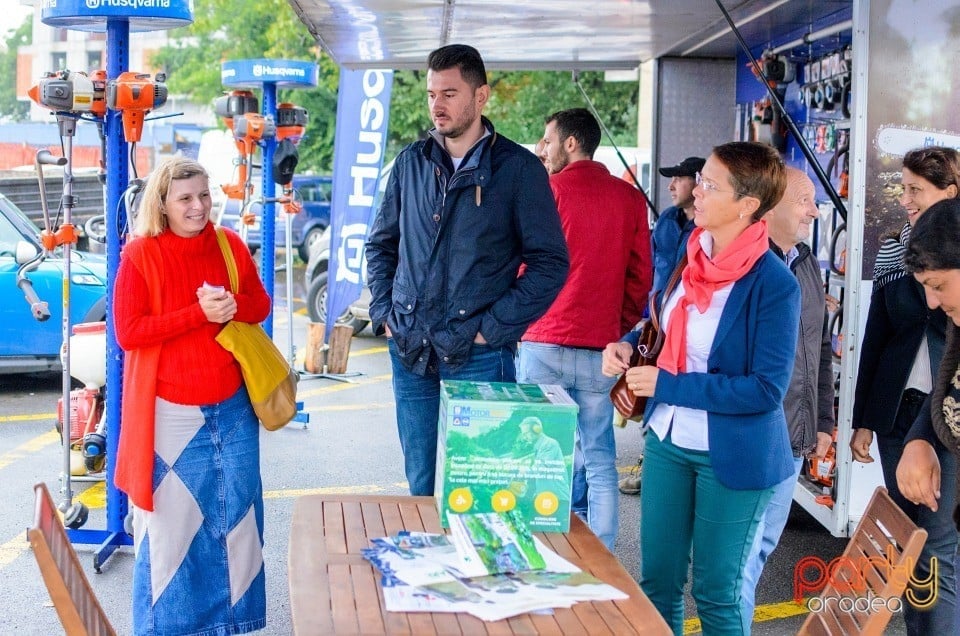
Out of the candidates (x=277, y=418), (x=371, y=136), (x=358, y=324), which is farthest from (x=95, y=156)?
(x=277, y=418)

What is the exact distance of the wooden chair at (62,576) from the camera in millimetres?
2295

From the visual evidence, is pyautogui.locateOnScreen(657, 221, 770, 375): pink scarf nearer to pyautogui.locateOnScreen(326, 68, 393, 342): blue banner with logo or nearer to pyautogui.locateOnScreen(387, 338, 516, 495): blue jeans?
pyautogui.locateOnScreen(387, 338, 516, 495): blue jeans

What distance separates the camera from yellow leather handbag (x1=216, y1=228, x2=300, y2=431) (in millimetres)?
3877

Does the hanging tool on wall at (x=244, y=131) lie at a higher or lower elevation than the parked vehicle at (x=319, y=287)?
higher

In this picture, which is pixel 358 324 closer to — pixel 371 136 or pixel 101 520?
pixel 371 136

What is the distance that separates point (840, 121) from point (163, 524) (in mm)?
3632

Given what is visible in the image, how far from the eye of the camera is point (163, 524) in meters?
3.84

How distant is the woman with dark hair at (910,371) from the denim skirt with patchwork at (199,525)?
2172mm

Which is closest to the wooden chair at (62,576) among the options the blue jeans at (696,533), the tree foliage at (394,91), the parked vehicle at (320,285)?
the blue jeans at (696,533)

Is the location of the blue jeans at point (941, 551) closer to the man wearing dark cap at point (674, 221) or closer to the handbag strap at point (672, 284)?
the handbag strap at point (672, 284)

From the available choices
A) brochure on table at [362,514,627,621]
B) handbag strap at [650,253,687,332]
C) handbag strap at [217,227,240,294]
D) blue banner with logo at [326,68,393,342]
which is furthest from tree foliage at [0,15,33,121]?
brochure on table at [362,514,627,621]

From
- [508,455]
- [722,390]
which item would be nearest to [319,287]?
[722,390]

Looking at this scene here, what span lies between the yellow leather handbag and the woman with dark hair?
2011 mm

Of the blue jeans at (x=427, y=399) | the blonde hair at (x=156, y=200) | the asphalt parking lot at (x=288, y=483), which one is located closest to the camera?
the blue jeans at (x=427, y=399)
